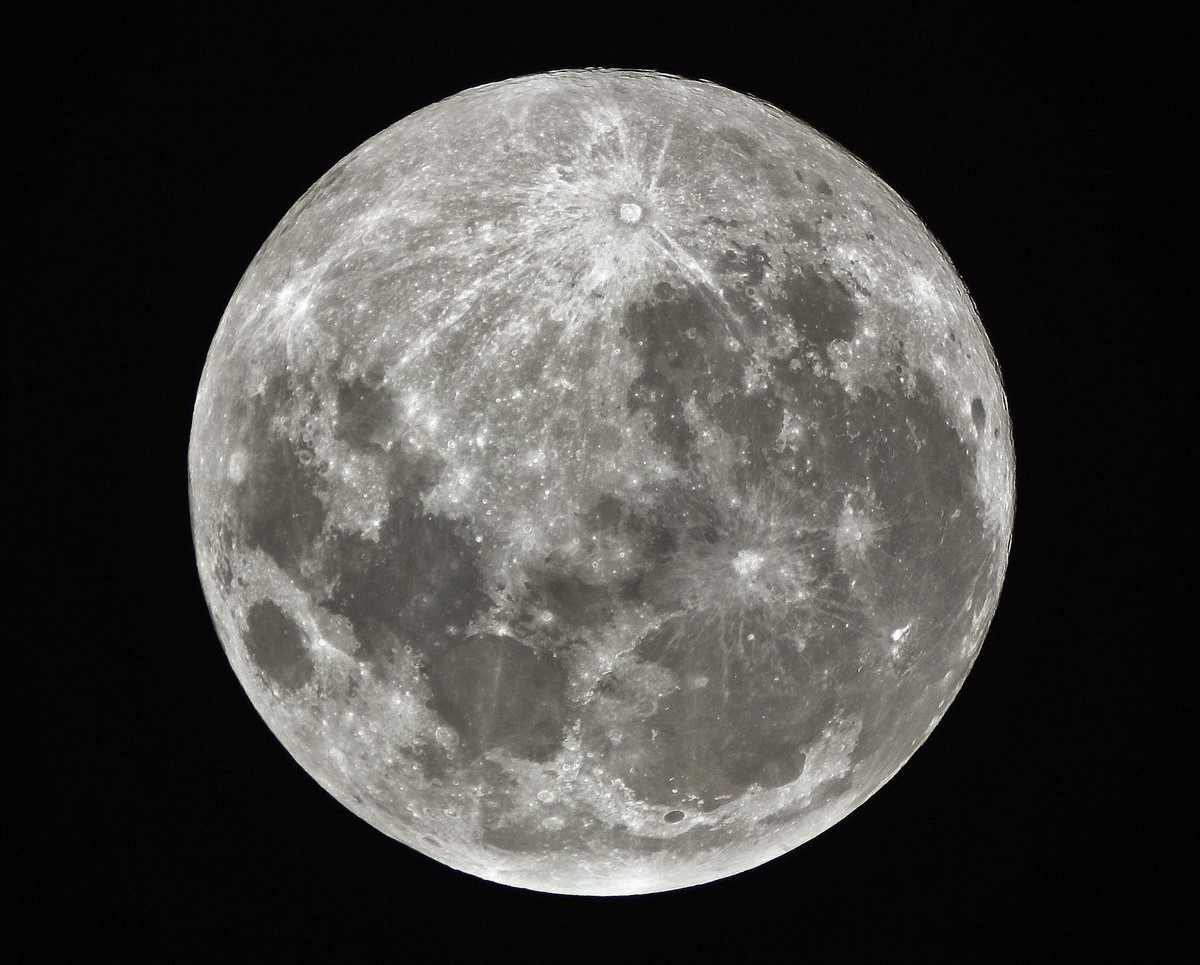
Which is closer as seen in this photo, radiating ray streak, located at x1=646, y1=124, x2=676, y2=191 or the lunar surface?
the lunar surface

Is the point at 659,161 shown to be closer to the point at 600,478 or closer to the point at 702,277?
the point at 702,277

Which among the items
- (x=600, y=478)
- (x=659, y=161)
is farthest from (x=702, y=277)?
(x=600, y=478)

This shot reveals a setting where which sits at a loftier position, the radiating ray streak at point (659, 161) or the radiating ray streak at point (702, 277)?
the radiating ray streak at point (659, 161)

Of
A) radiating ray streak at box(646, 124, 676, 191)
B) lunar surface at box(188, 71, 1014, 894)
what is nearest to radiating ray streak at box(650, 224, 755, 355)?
lunar surface at box(188, 71, 1014, 894)

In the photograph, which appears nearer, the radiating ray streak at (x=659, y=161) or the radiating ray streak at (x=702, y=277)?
the radiating ray streak at (x=702, y=277)

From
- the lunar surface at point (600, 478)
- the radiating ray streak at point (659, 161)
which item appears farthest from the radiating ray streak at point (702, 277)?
the radiating ray streak at point (659, 161)

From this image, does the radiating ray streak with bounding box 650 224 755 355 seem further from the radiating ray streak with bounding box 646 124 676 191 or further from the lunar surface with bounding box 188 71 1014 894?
the radiating ray streak with bounding box 646 124 676 191

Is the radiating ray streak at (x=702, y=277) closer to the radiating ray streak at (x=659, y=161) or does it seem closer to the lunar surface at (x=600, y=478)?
the lunar surface at (x=600, y=478)

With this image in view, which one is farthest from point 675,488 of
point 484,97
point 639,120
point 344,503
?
point 484,97
